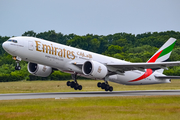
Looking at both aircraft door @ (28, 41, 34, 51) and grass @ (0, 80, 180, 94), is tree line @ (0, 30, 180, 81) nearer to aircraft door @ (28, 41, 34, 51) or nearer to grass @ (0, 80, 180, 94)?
grass @ (0, 80, 180, 94)

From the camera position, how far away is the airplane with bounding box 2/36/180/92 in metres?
26.5

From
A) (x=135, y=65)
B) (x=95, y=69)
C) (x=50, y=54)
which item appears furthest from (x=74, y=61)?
(x=135, y=65)

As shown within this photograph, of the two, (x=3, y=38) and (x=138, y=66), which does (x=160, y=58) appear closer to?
(x=138, y=66)

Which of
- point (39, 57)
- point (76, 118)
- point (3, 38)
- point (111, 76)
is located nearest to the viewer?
point (76, 118)

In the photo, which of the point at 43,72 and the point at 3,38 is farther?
the point at 3,38

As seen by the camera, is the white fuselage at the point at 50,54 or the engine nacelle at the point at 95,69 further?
the engine nacelle at the point at 95,69

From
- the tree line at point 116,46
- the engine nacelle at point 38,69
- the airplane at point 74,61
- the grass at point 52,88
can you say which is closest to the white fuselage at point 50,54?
the airplane at point 74,61

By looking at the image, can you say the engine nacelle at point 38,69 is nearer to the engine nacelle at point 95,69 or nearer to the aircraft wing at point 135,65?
the engine nacelle at point 95,69

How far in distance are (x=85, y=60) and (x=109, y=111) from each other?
14836 millimetres

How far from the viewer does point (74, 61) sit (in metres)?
29.3

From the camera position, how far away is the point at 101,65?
94.8ft

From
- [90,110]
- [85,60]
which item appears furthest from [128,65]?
[90,110]

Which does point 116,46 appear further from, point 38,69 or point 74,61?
point 74,61

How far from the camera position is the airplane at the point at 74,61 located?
86.8 ft
